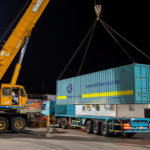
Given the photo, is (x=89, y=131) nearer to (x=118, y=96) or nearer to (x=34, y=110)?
(x=118, y=96)

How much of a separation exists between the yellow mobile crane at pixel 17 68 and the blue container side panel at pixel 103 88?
182 inches

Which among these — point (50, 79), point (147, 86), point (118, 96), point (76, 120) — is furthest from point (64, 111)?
point (50, 79)

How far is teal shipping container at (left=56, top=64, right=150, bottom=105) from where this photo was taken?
13461 millimetres

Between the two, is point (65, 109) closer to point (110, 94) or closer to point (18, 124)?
point (18, 124)

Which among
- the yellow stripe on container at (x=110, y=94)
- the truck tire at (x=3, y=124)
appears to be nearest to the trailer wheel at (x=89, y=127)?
the yellow stripe on container at (x=110, y=94)

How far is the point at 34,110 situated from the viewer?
59.5 feet

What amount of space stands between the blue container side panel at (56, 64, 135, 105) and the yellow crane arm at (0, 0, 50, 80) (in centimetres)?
567

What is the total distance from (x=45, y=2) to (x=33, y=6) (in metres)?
0.92

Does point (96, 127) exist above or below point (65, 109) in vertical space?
below

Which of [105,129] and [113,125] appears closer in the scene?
[113,125]

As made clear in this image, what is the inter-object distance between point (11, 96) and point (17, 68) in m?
2.01

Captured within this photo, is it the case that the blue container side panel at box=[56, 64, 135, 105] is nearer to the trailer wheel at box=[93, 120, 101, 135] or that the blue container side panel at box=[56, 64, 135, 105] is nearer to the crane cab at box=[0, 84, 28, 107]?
the trailer wheel at box=[93, 120, 101, 135]

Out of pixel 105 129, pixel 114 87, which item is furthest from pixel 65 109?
pixel 114 87

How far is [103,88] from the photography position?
52.1ft
